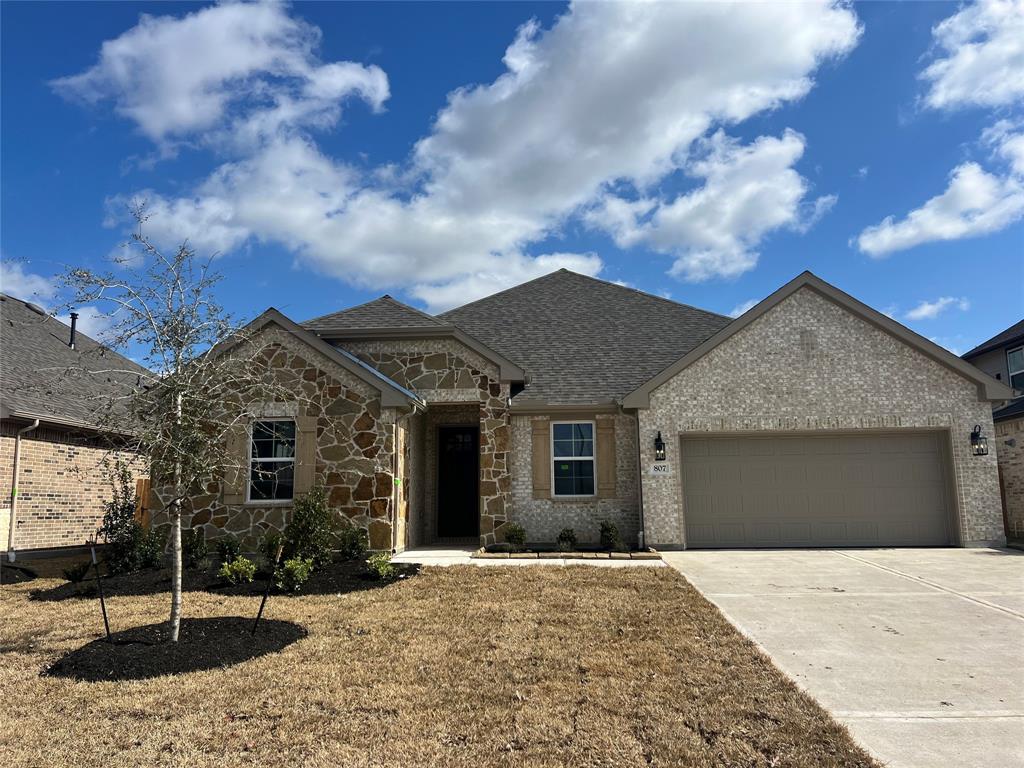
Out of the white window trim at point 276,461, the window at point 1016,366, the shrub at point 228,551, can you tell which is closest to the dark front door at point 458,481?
the white window trim at point 276,461

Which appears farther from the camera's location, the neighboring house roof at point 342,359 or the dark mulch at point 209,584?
the neighboring house roof at point 342,359

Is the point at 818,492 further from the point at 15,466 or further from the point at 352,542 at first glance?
the point at 15,466

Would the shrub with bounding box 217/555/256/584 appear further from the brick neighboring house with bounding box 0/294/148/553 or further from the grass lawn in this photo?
the brick neighboring house with bounding box 0/294/148/553

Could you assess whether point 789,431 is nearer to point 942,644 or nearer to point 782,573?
point 782,573

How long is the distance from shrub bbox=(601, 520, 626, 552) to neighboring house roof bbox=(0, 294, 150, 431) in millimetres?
8660

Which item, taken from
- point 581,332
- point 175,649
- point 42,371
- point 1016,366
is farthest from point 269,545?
point 1016,366

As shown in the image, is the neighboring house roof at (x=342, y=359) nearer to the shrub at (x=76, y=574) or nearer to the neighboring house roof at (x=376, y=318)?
the neighboring house roof at (x=376, y=318)

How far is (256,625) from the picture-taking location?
6.38 meters

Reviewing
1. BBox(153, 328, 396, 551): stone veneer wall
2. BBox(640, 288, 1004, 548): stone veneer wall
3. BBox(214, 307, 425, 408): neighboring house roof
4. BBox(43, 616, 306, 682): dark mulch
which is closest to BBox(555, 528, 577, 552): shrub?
BBox(640, 288, 1004, 548): stone veneer wall

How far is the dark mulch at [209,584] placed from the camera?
28.7 ft

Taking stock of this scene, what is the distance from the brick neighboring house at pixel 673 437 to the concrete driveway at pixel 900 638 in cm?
157

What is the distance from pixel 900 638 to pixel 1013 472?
34.1 feet

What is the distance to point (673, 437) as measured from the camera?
12.9 meters

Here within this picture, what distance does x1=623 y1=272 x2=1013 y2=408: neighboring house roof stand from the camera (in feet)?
41.8
